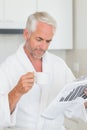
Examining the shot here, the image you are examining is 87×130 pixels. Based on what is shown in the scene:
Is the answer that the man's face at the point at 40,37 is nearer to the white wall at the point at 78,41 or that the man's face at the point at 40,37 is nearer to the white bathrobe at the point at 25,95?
the white bathrobe at the point at 25,95

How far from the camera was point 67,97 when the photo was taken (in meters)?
1.44

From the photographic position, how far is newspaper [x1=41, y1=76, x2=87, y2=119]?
1.38 meters

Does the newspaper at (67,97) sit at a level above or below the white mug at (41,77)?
below

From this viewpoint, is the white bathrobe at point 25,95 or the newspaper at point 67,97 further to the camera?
the white bathrobe at point 25,95

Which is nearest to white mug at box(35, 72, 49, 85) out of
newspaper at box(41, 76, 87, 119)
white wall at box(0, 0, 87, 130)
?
newspaper at box(41, 76, 87, 119)

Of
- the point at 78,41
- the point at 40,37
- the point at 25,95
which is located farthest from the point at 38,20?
the point at 78,41

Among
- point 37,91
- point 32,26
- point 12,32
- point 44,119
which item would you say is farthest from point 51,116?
point 12,32

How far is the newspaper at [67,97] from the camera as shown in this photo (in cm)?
138

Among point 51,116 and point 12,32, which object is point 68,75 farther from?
→ point 12,32

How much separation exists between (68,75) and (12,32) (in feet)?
2.76

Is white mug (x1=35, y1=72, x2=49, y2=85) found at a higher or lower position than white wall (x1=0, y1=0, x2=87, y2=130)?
higher

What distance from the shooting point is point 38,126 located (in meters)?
1.61

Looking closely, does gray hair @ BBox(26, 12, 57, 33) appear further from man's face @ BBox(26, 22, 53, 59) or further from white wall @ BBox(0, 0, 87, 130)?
white wall @ BBox(0, 0, 87, 130)

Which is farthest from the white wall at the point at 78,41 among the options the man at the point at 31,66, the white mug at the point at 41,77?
the white mug at the point at 41,77
